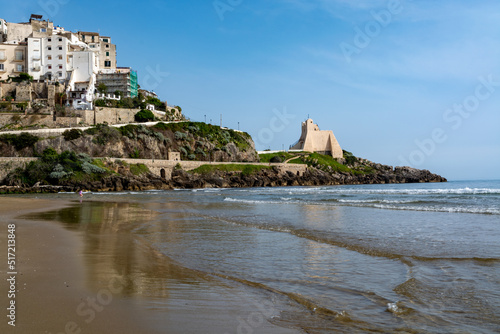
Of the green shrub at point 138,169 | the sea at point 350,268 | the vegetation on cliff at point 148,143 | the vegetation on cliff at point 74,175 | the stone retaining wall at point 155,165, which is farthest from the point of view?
the green shrub at point 138,169

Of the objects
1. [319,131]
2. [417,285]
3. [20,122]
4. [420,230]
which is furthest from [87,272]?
[319,131]

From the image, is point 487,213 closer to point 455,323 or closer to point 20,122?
point 455,323

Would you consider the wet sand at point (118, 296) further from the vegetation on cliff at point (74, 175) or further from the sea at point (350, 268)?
the vegetation on cliff at point (74, 175)

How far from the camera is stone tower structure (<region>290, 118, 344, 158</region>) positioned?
97.5 meters

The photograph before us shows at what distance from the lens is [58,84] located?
62.9 meters

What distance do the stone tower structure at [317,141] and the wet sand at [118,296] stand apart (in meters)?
90.1

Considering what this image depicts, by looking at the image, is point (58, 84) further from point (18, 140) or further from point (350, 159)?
point (350, 159)

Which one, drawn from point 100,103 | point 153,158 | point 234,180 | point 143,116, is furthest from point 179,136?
point 100,103

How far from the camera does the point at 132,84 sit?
7312 centimetres

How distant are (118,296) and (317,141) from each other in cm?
9567

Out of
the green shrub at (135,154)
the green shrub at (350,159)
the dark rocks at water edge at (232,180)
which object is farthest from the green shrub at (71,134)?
the green shrub at (350,159)

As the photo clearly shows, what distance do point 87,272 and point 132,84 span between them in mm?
70922

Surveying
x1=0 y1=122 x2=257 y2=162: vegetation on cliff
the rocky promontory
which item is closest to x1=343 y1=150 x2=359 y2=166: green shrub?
the rocky promontory

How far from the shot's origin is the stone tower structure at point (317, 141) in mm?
97500
